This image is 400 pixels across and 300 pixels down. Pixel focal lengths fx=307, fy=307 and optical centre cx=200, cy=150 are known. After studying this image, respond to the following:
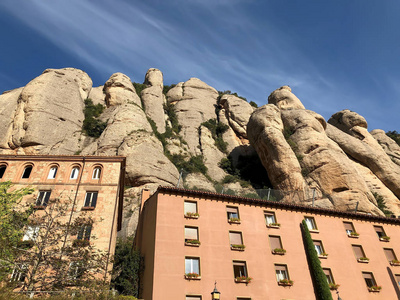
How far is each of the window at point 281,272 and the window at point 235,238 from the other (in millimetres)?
3407

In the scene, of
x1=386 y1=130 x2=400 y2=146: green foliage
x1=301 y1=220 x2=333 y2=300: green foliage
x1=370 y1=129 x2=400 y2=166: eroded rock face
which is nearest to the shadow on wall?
x1=301 y1=220 x2=333 y2=300: green foliage

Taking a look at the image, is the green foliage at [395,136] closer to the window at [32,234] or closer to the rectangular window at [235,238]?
Answer: the rectangular window at [235,238]

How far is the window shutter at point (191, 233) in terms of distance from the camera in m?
23.5

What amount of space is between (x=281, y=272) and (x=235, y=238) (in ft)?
14.3

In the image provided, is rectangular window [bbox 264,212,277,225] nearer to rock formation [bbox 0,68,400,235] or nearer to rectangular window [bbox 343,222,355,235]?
rock formation [bbox 0,68,400,235]

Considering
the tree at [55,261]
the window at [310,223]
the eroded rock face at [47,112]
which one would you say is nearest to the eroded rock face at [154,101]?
the eroded rock face at [47,112]

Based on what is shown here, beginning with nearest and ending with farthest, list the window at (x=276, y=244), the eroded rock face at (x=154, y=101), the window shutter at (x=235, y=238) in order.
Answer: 1. the window shutter at (x=235, y=238)
2. the window at (x=276, y=244)
3. the eroded rock face at (x=154, y=101)

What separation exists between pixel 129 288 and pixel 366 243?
21.3 metres

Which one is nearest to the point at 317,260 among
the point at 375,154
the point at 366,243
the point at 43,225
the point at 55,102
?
the point at 366,243

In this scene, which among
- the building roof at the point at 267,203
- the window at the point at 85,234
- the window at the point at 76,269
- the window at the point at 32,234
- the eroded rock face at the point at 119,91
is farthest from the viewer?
the eroded rock face at the point at 119,91

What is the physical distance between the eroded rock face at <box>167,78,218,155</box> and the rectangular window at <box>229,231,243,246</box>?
129 ft

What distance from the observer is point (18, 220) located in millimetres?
18625

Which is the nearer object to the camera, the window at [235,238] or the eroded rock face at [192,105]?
the window at [235,238]

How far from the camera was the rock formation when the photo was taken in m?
41.2
